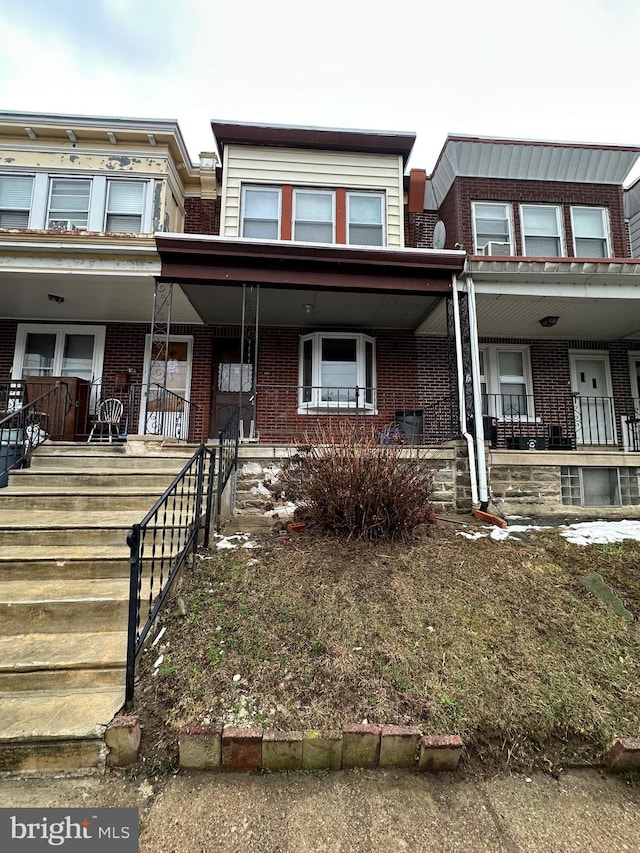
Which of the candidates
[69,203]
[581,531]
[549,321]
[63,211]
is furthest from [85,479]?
[549,321]

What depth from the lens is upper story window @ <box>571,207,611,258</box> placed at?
32.7ft

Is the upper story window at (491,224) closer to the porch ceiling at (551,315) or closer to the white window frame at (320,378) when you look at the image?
the porch ceiling at (551,315)

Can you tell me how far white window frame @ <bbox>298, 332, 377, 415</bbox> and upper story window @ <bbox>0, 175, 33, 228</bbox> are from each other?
646 cm

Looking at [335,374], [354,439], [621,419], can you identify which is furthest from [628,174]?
[354,439]

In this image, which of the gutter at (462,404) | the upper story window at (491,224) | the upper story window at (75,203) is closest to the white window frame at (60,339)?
the upper story window at (75,203)

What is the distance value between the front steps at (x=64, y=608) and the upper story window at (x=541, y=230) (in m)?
9.85

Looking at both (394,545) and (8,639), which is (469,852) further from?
(8,639)

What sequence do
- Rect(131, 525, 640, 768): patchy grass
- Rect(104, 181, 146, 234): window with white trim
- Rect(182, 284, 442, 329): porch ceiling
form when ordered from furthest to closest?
1. Rect(104, 181, 146, 234): window with white trim
2. Rect(182, 284, 442, 329): porch ceiling
3. Rect(131, 525, 640, 768): patchy grass

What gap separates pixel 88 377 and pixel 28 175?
174 inches

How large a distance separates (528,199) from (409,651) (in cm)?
1100

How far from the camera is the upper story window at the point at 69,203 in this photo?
28.8 ft

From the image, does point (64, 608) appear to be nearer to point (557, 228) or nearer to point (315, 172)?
point (315, 172)

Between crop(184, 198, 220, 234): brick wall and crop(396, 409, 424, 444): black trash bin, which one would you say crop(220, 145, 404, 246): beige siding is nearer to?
crop(184, 198, 220, 234): brick wall

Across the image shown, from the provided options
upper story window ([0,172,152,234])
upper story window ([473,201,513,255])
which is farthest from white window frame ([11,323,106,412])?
upper story window ([473,201,513,255])
